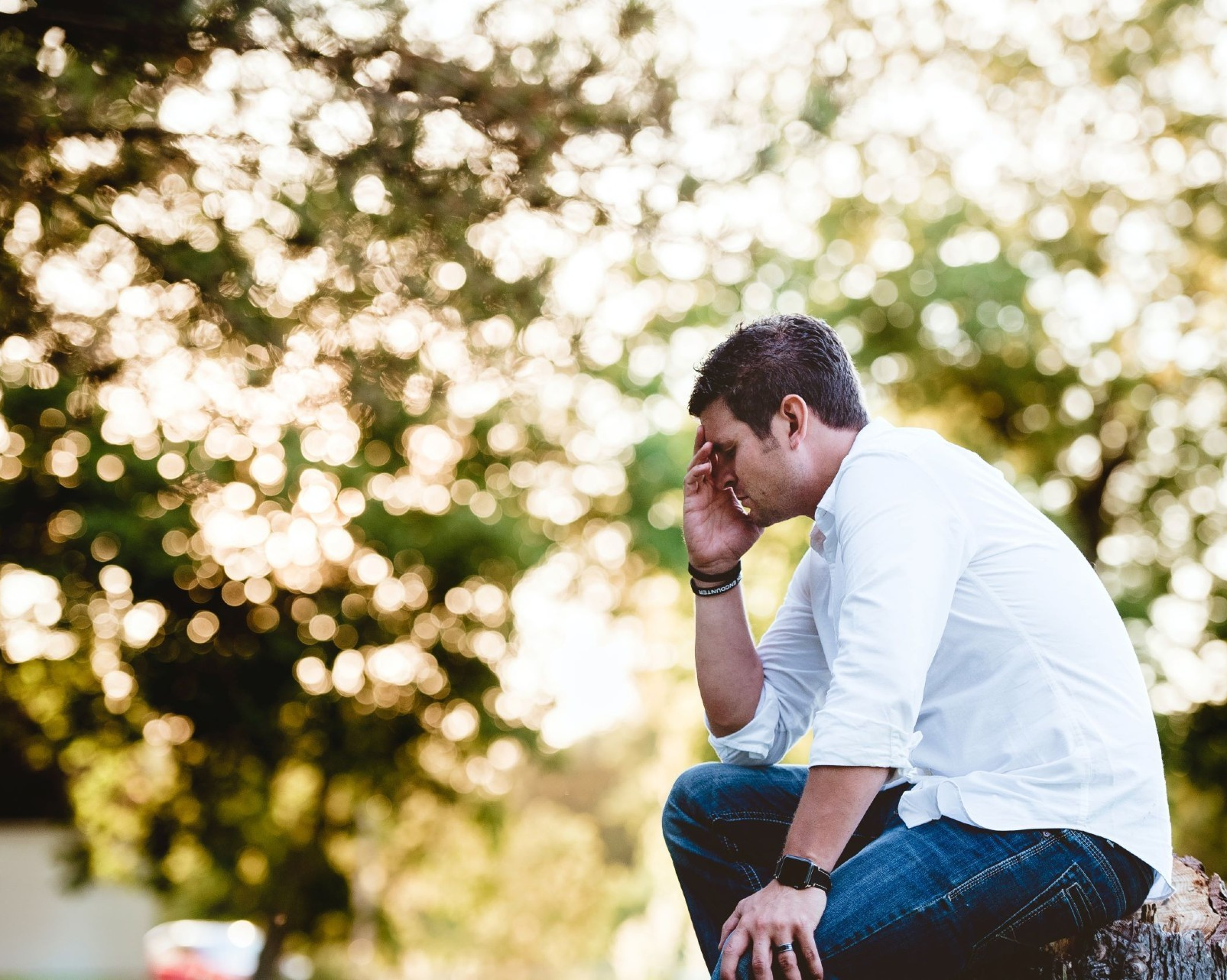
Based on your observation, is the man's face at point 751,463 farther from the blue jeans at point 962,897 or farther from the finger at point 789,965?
the finger at point 789,965

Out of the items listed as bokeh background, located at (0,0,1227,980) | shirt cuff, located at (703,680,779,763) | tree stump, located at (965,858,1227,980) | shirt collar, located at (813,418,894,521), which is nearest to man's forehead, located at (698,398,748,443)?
shirt collar, located at (813,418,894,521)

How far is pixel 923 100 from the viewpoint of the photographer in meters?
15.6

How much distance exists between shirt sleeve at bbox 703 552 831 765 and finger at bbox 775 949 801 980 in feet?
2.71

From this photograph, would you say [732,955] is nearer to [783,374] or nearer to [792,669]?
[792,669]

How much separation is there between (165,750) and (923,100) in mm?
12651

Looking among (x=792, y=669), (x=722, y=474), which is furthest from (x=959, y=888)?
(x=722, y=474)

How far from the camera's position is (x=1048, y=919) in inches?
80.3

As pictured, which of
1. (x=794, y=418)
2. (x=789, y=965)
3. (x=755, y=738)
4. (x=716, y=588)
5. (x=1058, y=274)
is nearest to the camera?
(x=789, y=965)

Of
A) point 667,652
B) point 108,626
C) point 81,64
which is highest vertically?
point 81,64

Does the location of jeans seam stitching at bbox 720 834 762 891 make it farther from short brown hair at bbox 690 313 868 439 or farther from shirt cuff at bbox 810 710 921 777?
short brown hair at bbox 690 313 868 439

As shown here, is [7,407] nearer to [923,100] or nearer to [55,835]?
[923,100]

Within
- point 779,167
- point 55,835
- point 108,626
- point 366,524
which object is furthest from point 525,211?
point 55,835

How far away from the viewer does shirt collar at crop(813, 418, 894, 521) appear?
7.50 ft

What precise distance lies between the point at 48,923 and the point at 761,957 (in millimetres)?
23210
